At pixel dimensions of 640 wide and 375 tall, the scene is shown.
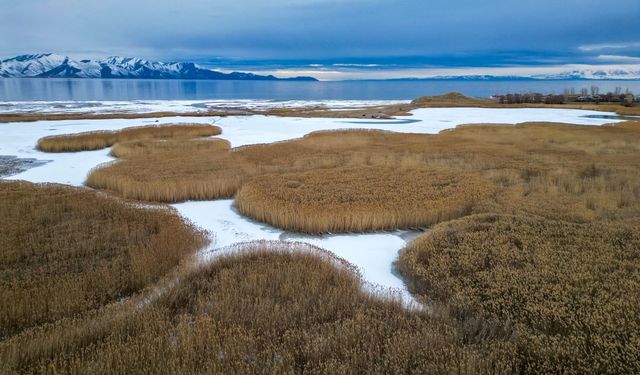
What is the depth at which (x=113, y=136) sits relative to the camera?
28.0 meters

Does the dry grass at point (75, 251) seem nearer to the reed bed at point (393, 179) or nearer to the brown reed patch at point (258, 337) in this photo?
the brown reed patch at point (258, 337)

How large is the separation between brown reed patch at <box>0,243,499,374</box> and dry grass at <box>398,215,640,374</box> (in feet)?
2.75

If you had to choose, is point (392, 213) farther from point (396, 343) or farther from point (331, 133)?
point (331, 133)

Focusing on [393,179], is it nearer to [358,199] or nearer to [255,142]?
[358,199]

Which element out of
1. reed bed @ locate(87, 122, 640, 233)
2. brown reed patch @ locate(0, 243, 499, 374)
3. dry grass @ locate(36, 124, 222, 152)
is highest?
dry grass @ locate(36, 124, 222, 152)

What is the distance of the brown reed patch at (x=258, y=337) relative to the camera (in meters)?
4.58

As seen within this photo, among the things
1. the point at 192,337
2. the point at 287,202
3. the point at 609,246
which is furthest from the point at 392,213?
the point at 192,337

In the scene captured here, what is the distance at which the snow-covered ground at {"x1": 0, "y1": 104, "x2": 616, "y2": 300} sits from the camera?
30.6 ft

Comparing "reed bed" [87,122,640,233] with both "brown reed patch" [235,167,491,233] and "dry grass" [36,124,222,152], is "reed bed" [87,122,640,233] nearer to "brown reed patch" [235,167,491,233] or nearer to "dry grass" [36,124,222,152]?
"brown reed patch" [235,167,491,233]

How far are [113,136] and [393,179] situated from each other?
22156 mm

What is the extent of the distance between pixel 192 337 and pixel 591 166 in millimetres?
18203

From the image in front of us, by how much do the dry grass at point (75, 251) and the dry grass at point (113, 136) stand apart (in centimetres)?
1341

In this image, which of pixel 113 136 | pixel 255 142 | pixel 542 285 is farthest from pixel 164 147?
pixel 542 285

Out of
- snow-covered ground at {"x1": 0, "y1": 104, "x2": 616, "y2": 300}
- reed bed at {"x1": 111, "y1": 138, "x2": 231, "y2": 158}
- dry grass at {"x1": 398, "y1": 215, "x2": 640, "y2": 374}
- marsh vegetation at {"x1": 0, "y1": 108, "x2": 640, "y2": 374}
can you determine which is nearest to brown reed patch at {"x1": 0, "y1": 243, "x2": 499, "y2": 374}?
marsh vegetation at {"x1": 0, "y1": 108, "x2": 640, "y2": 374}
